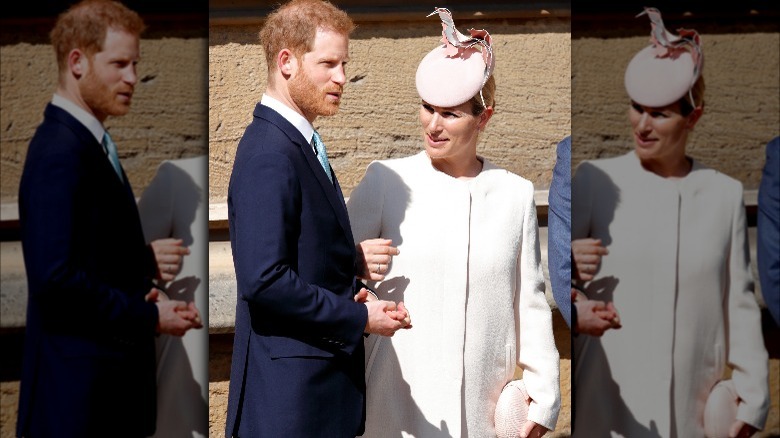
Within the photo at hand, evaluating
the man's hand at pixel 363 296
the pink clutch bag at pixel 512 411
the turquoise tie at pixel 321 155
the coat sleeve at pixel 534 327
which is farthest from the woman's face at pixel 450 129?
the pink clutch bag at pixel 512 411

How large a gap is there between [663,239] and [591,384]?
1.30ft

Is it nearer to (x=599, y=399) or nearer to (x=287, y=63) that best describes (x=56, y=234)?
(x=287, y=63)

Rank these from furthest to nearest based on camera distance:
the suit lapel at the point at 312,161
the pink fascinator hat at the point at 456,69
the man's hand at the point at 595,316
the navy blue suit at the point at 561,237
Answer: the navy blue suit at the point at 561,237
the pink fascinator hat at the point at 456,69
the suit lapel at the point at 312,161
the man's hand at the point at 595,316

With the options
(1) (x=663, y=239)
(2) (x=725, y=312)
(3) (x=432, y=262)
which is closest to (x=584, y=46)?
(1) (x=663, y=239)

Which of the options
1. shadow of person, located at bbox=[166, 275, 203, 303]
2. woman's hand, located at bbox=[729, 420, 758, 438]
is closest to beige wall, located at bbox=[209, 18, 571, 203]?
shadow of person, located at bbox=[166, 275, 203, 303]

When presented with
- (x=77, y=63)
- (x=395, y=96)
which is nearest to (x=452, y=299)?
(x=395, y=96)

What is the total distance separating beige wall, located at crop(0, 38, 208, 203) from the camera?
8.92ft

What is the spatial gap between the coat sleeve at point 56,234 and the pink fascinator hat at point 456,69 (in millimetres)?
1148

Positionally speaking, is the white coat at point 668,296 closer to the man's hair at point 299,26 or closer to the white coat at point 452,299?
the white coat at point 452,299

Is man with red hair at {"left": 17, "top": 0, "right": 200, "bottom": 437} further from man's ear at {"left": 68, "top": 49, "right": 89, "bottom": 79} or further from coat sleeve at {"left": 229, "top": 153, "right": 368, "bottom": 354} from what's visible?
coat sleeve at {"left": 229, "top": 153, "right": 368, "bottom": 354}

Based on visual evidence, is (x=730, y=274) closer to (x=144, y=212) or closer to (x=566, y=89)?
(x=144, y=212)

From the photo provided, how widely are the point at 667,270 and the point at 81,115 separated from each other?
1.38 meters

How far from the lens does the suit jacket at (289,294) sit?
9.81ft

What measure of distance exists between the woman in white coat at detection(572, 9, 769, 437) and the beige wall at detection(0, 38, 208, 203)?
91 cm
